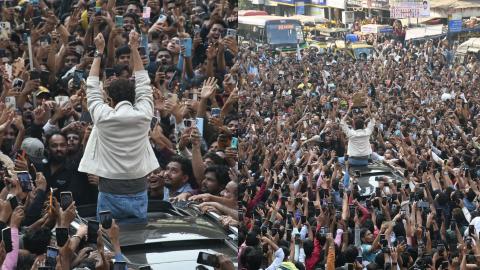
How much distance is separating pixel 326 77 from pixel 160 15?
1185 cm

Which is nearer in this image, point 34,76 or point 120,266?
point 120,266

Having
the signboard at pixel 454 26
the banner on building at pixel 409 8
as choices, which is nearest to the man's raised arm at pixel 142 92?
the signboard at pixel 454 26

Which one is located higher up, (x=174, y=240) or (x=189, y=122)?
(x=174, y=240)

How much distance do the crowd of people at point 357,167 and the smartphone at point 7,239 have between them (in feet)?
4.32

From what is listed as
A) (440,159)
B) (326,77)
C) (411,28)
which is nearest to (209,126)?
(440,159)

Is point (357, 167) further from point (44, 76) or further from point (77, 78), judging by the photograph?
point (77, 78)

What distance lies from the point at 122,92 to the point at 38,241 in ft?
2.87

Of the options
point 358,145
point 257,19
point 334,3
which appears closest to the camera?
point 358,145

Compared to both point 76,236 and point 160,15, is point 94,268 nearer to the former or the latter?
point 76,236

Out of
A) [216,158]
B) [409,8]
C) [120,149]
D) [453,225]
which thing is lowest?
[409,8]

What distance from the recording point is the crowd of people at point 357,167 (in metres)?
8.00

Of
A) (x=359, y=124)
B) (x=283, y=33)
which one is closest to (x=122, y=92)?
(x=359, y=124)

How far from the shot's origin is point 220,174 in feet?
21.7

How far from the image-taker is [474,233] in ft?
27.9
